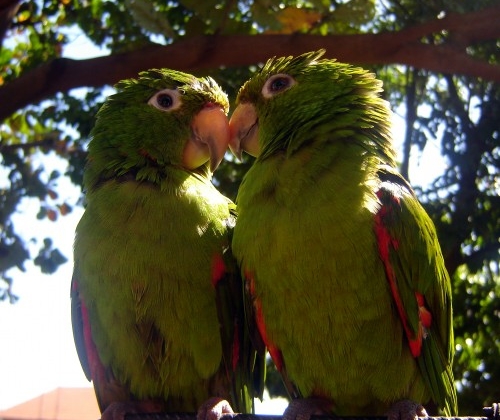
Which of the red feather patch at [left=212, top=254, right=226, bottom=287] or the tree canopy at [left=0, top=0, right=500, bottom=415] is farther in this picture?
the tree canopy at [left=0, top=0, right=500, bottom=415]

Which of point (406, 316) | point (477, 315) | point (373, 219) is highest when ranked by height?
point (373, 219)

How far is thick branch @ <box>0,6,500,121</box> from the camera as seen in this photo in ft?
11.3

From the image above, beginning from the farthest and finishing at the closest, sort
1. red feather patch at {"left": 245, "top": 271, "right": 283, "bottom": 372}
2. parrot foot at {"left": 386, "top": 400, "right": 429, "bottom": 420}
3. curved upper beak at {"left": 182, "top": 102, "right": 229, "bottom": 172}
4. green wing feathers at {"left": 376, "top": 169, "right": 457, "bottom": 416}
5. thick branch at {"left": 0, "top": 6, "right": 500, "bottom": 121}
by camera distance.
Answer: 1. thick branch at {"left": 0, "top": 6, "right": 500, "bottom": 121}
2. curved upper beak at {"left": 182, "top": 102, "right": 229, "bottom": 172}
3. red feather patch at {"left": 245, "top": 271, "right": 283, "bottom": 372}
4. green wing feathers at {"left": 376, "top": 169, "right": 457, "bottom": 416}
5. parrot foot at {"left": 386, "top": 400, "right": 429, "bottom": 420}

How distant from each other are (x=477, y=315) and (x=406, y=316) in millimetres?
3312

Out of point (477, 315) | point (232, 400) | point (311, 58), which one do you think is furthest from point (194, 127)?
point (477, 315)

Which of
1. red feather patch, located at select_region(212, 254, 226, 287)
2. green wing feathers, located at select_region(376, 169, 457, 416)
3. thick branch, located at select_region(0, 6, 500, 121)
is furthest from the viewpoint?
thick branch, located at select_region(0, 6, 500, 121)

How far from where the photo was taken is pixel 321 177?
1974mm

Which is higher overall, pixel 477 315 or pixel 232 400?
pixel 232 400

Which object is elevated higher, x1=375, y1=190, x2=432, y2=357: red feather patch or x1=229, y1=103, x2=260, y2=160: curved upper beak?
x1=229, y1=103, x2=260, y2=160: curved upper beak

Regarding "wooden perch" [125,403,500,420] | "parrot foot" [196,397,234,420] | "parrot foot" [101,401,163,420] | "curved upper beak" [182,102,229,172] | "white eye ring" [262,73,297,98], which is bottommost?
"parrot foot" [101,401,163,420]

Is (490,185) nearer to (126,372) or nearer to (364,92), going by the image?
(364,92)

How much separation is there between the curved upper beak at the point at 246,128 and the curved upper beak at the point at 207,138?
37mm

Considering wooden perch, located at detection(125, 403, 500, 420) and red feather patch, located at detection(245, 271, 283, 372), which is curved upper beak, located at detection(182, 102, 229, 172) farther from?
wooden perch, located at detection(125, 403, 500, 420)

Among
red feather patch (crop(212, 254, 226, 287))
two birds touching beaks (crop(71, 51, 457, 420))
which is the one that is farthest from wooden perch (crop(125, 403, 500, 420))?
red feather patch (crop(212, 254, 226, 287))
